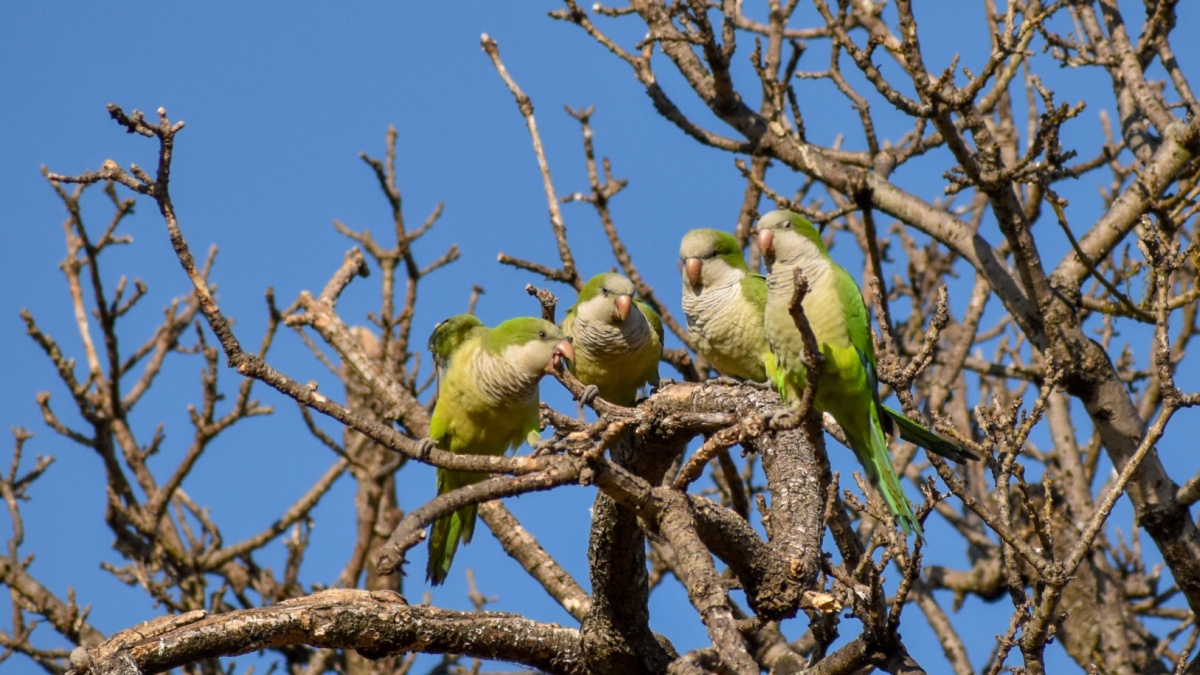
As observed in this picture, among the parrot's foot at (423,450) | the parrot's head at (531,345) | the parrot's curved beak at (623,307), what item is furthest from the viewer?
the parrot's curved beak at (623,307)

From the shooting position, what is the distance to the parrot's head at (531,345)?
16.9 ft

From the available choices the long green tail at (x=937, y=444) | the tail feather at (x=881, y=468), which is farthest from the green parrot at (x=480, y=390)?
the long green tail at (x=937, y=444)

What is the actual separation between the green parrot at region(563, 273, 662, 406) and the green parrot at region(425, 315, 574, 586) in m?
0.24

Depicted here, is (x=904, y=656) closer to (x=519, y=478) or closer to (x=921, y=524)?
(x=921, y=524)

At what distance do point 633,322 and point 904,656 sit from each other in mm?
2338

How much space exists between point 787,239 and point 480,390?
5.25 ft

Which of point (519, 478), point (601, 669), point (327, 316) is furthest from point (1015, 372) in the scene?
point (519, 478)

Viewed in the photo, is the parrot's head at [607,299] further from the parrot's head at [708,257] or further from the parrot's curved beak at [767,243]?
the parrot's curved beak at [767,243]

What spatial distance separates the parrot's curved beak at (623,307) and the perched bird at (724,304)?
438 millimetres

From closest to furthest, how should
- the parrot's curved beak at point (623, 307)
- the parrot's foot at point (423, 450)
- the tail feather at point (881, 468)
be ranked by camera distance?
the parrot's foot at point (423, 450) < the tail feather at point (881, 468) < the parrot's curved beak at point (623, 307)

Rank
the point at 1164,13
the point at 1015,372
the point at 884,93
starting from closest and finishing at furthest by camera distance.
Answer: the point at 884,93 < the point at 1164,13 < the point at 1015,372

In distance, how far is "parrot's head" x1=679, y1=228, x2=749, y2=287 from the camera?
579 cm

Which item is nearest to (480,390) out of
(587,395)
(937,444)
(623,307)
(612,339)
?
(612,339)

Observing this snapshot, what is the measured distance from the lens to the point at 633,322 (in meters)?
5.46
